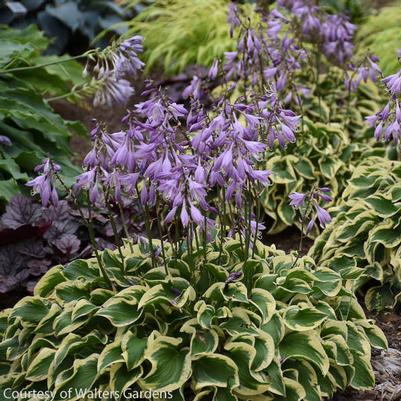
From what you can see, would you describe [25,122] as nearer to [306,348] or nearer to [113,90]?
[113,90]

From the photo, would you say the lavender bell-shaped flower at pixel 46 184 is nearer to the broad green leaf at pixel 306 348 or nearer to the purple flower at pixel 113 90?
the broad green leaf at pixel 306 348

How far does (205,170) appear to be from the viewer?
9.47 ft

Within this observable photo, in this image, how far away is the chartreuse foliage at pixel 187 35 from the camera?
7.14 m

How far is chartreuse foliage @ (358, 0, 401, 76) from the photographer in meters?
6.61

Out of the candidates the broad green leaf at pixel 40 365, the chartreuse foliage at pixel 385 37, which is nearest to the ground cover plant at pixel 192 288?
the broad green leaf at pixel 40 365

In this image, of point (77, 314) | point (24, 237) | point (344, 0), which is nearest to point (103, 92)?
point (24, 237)

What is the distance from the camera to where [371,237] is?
3992 millimetres

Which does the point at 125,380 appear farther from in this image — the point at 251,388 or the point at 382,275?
the point at 382,275

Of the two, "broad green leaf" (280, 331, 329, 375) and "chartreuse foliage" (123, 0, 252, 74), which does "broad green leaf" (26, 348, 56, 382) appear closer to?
"broad green leaf" (280, 331, 329, 375)

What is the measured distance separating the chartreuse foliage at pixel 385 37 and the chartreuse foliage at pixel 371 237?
2285 mm

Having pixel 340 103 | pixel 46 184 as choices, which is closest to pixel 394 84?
pixel 46 184

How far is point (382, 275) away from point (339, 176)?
1418 millimetres

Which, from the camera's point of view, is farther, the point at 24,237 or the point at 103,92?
the point at 103,92

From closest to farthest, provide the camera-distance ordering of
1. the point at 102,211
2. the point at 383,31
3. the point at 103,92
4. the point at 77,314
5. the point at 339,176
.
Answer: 1. the point at 77,314
2. the point at 102,211
3. the point at 103,92
4. the point at 339,176
5. the point at 383,31
